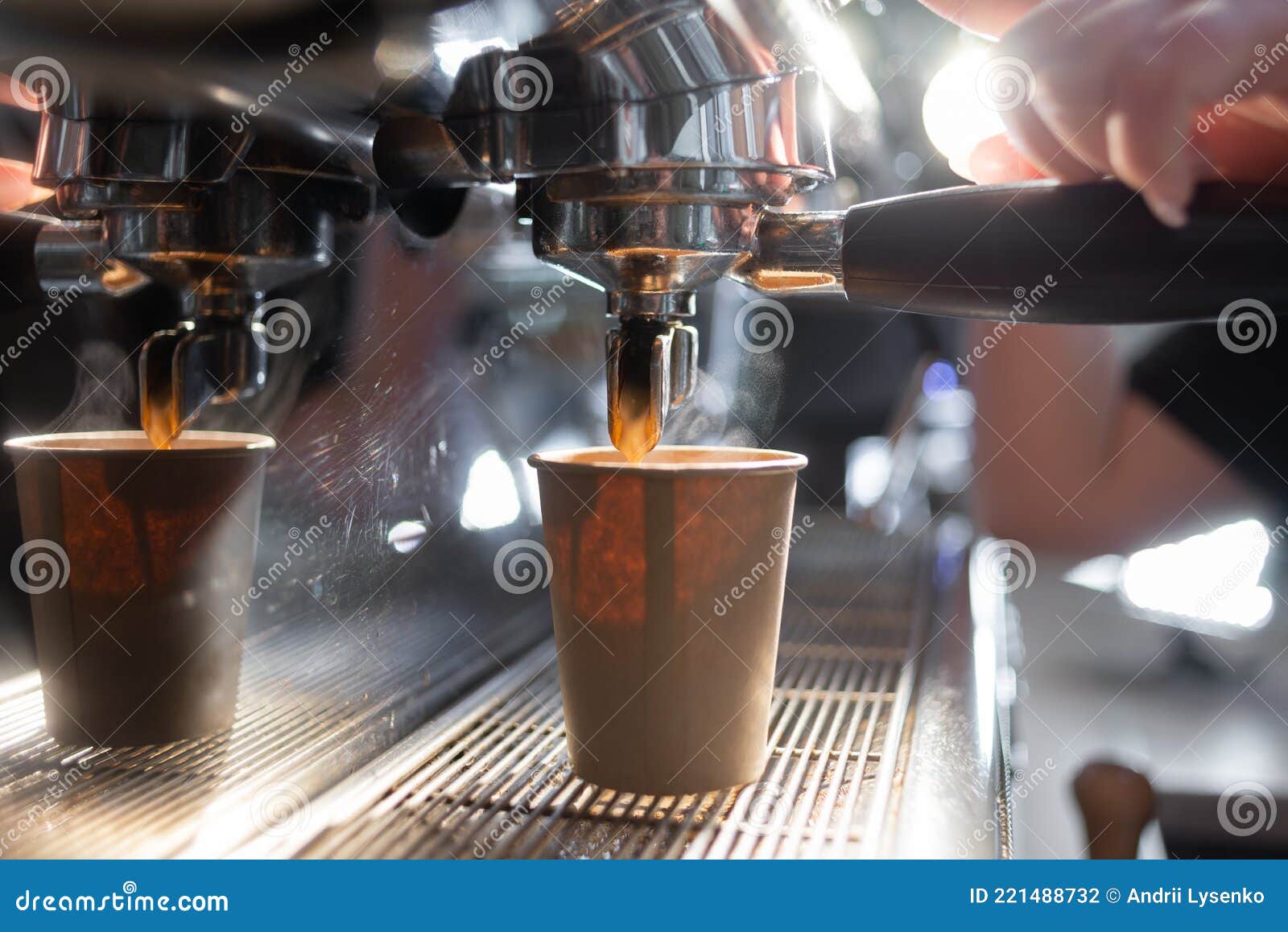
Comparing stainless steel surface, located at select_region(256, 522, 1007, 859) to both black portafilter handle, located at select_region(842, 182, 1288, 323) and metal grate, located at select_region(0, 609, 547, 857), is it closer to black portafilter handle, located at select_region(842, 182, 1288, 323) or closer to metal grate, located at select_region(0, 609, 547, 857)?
metal grate, located at select_region(0, 609, 547, 857)

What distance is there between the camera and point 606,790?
45 centimetres

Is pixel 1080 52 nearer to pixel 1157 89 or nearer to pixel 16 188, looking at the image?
pixel 1157 89

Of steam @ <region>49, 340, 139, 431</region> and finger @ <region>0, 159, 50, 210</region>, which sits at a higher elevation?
finger @ <region>0, 159, 50, 210</region>

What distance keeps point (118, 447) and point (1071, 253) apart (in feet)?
1.28

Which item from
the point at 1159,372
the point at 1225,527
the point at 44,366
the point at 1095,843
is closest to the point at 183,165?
the point at 44,366

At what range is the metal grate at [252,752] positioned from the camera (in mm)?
391

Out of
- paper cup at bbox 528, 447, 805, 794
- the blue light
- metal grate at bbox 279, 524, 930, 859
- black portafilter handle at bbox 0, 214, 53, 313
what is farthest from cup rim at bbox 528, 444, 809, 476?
the blue light

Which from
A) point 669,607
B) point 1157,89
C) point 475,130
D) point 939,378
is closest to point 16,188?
point 475,130

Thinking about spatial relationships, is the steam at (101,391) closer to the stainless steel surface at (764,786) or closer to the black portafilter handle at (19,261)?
the black portafilter handle at (19,261)

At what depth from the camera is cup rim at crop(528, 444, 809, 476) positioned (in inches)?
17.0

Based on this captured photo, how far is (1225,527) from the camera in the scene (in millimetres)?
924

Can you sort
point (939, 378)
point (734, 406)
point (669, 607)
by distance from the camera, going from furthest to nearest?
1. point (939, 378)
2. point (734, 406)
3. point (669, 607)

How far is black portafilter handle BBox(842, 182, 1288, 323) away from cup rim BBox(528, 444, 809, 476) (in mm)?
82

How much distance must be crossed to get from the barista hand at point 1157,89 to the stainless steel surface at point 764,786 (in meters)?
0.23
